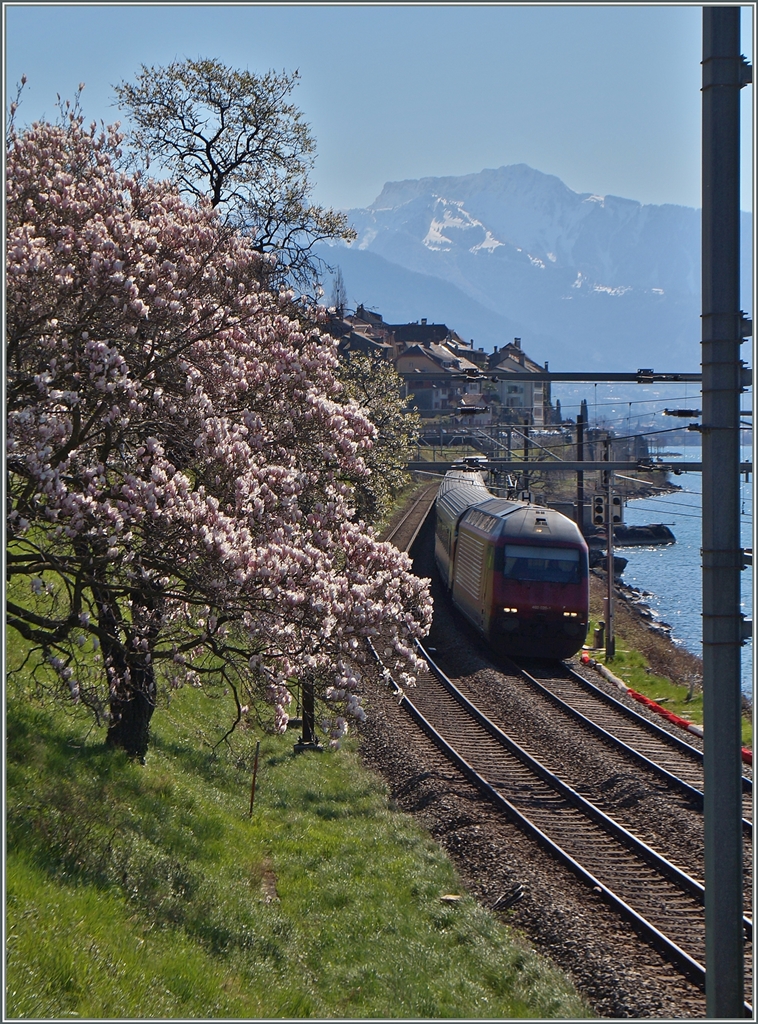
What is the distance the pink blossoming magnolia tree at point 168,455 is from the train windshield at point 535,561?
14.2 metres

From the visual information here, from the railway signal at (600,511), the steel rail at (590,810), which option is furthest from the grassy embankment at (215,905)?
the railway signal at (600,511)

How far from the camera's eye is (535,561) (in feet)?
84.2

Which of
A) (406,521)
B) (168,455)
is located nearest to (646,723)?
(168,455)

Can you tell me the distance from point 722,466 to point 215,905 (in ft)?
20.7

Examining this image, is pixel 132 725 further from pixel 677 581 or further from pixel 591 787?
pixel 677 581

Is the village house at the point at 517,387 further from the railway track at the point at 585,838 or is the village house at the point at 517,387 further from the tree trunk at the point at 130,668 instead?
the tree trunk at the point at 130,668

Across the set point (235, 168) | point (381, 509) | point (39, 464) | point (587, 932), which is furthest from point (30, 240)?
point (381, 509)

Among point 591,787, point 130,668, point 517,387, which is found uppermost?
point 517,387

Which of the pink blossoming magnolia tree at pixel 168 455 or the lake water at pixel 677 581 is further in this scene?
the lake water at pixel 677 581

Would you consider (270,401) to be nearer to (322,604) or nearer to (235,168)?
(322,604)

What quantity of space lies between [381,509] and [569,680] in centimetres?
661

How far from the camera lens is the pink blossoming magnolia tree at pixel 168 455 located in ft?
28.3

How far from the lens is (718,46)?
718 centimetres

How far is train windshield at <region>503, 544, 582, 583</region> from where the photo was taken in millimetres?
25641
